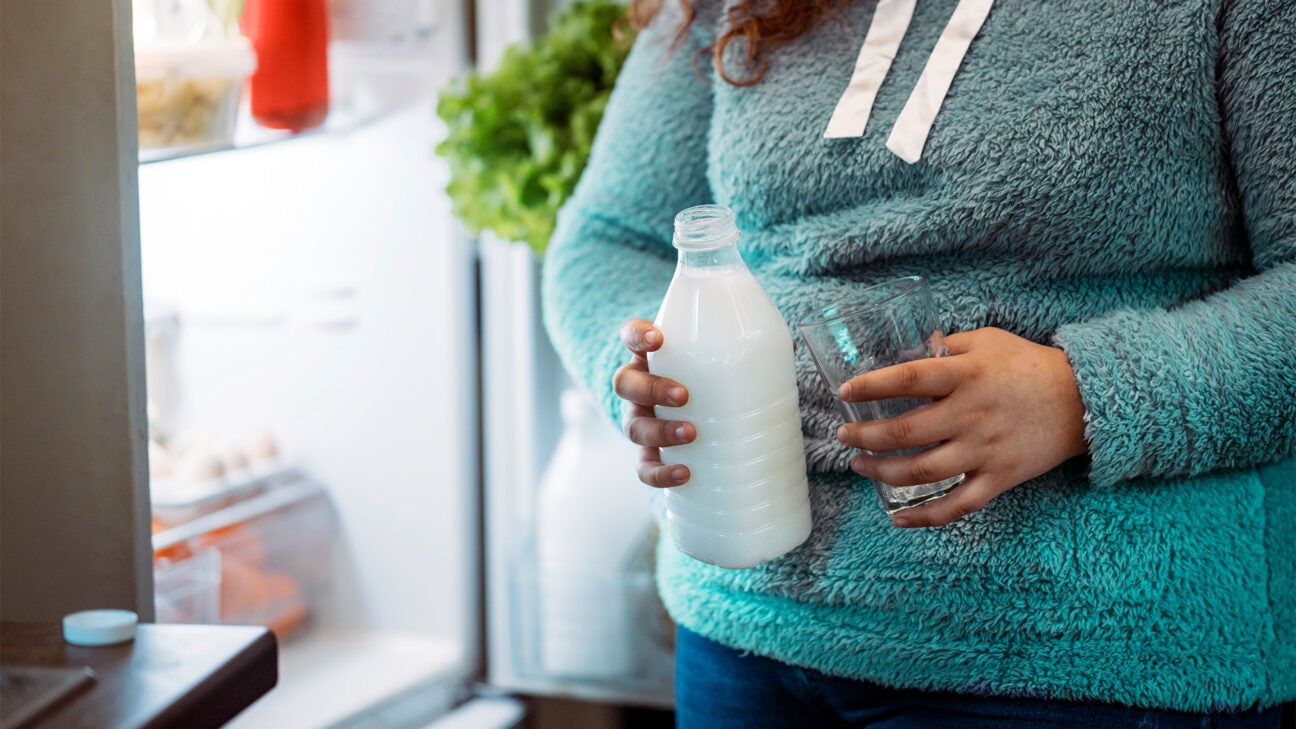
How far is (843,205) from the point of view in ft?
2.67

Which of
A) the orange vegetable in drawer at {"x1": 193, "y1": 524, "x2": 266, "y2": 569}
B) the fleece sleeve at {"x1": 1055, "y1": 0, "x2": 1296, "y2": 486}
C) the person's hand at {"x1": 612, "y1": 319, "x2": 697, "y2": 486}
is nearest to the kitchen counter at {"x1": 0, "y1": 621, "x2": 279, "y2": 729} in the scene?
the person's hand at {"x1": 612, "y1": 319, "x2": 697, "y2": 486}

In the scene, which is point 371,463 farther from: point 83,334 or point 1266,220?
point 1266,220

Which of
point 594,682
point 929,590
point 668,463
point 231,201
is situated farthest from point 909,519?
point 231,201

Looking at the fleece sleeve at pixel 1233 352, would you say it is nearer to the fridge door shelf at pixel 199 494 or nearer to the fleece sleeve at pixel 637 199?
the fleece sleeve at pixel 637 199

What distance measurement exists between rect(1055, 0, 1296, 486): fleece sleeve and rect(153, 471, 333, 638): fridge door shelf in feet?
3.46

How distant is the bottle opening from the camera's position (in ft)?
2.32

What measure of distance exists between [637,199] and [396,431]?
841mm

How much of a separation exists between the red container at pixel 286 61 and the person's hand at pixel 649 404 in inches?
28.9

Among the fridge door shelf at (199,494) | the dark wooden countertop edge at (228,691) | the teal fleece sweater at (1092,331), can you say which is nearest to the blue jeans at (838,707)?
the teal fleece sweater at (1092,331)

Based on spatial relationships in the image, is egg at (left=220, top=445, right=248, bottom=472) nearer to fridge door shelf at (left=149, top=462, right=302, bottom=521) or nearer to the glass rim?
fridge door shelf at (left=149, top=462, right=302, bottom=521)

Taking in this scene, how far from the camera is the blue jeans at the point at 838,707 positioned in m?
0.72

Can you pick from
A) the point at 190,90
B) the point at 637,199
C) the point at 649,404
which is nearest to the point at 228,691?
the point at 649,404

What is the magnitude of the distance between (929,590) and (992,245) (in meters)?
0.24

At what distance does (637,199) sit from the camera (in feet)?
3.13
